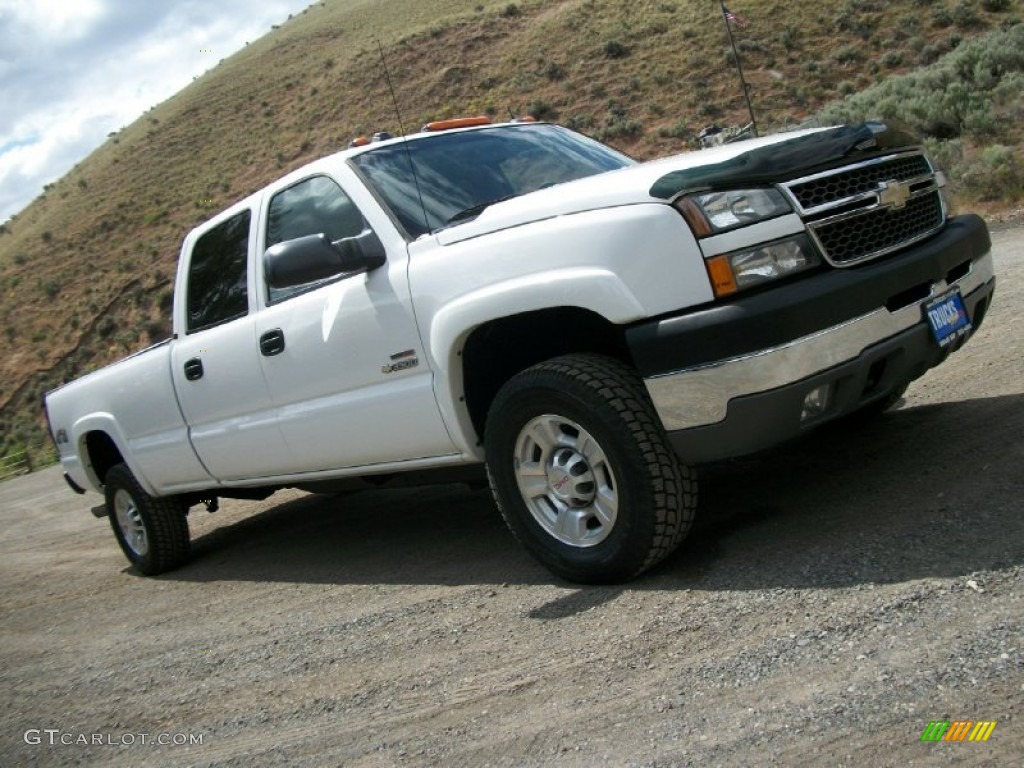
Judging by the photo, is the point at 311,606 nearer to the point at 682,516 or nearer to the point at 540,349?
the point at 540,349

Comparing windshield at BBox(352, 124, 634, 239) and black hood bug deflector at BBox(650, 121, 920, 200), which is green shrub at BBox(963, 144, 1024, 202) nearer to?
windshield at BBox(352, 124, 634, 239)

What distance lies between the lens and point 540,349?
163 inches

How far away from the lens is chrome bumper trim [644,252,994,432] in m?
3.26

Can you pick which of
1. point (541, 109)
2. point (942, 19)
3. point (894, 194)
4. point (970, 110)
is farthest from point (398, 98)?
point (894, 194)

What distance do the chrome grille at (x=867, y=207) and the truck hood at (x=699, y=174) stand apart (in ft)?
0.20

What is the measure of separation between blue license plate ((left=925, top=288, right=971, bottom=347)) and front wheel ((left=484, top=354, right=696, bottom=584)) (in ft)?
3.47

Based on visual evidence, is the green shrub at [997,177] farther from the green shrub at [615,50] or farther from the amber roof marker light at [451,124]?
the green shrub at [615,50]

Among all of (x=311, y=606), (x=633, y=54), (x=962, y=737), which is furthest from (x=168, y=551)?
(x=633, y=54)

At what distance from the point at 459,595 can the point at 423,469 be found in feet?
1.96

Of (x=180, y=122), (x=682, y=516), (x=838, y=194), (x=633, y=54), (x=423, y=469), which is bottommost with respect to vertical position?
(x=682, y=516)
